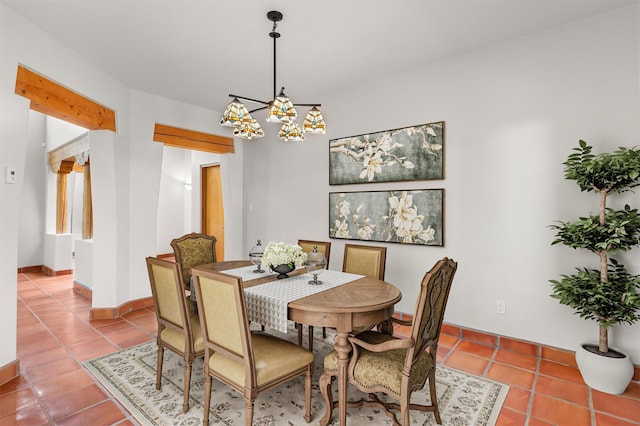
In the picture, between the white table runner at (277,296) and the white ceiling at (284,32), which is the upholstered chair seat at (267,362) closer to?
the white table runner at (277,296)

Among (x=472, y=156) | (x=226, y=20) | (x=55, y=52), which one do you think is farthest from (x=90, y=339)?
(x=472, y=156)

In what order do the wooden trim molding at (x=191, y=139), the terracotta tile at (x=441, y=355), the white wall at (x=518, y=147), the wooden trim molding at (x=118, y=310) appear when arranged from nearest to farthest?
the white wall at (x=518, y=147), the terracotta tile at (x=441, y=355), the wooden trim molding at (x=118, y=310), the wooden trim molding at (x=191, y=139)

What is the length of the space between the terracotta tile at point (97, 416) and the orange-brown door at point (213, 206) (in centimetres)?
418

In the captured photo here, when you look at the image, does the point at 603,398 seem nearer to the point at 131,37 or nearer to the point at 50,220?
the point at 131,37

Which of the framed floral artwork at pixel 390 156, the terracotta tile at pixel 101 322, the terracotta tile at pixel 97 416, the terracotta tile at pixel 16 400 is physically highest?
the framed floral artwork at pixel 390 156

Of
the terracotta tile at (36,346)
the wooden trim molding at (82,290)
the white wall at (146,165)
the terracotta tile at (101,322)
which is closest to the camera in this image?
the terracotta tile at (36,346)

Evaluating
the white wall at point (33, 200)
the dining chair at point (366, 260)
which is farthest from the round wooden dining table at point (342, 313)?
the white wall at point (33, 200)

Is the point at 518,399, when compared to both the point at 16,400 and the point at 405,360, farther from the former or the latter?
the point at 16,400

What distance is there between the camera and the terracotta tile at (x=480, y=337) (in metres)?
3.05

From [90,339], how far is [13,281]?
1.05m

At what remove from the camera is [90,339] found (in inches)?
127

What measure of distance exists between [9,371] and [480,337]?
151 inches

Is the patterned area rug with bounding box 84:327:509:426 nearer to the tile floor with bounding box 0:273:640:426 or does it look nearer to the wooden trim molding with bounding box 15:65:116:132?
the tile floor with bounding box 0:273:640:426

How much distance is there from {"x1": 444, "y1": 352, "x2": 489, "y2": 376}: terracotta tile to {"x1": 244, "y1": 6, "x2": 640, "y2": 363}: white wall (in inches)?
15.1
